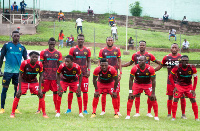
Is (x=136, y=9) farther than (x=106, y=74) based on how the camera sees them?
Yes

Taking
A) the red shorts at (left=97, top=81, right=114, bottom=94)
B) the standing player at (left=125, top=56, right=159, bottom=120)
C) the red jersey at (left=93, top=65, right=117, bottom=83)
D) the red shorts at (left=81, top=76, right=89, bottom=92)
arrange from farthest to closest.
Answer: the red shorts at (left=81, top=76, right=89, bottom=92), the red shorts at (left=97, top=81, right=114, bottom=94), the red jersey at (left=93, top=65, right=117, bottom=83), the standing player at (left=125, top=56, right=159, bottom=120)

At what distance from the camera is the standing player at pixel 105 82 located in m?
11.8

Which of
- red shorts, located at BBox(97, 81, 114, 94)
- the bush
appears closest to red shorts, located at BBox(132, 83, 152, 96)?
red shorts, located at BBox(97, 81, 114, 94)

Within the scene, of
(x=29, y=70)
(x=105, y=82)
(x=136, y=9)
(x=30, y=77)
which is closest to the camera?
(x=29, y=70)

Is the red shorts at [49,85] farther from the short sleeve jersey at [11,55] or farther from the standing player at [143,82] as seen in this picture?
the standing player at [143,82]

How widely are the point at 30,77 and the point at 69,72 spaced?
1.33 meters

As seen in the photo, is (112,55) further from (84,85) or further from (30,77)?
(30,77)

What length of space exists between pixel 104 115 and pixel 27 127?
340 cm

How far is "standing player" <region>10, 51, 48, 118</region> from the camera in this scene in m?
11.4

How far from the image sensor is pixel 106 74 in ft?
39.4

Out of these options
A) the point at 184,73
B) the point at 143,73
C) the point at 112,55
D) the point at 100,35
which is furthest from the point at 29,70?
the point at 100,35

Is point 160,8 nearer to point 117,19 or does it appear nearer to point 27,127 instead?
point 117,19

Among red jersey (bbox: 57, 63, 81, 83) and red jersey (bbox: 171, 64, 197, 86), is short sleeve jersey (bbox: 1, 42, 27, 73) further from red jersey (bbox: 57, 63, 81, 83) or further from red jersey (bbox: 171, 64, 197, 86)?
red jersey (bbox: 171, 64, 197, 86)

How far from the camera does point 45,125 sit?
9820 mm
